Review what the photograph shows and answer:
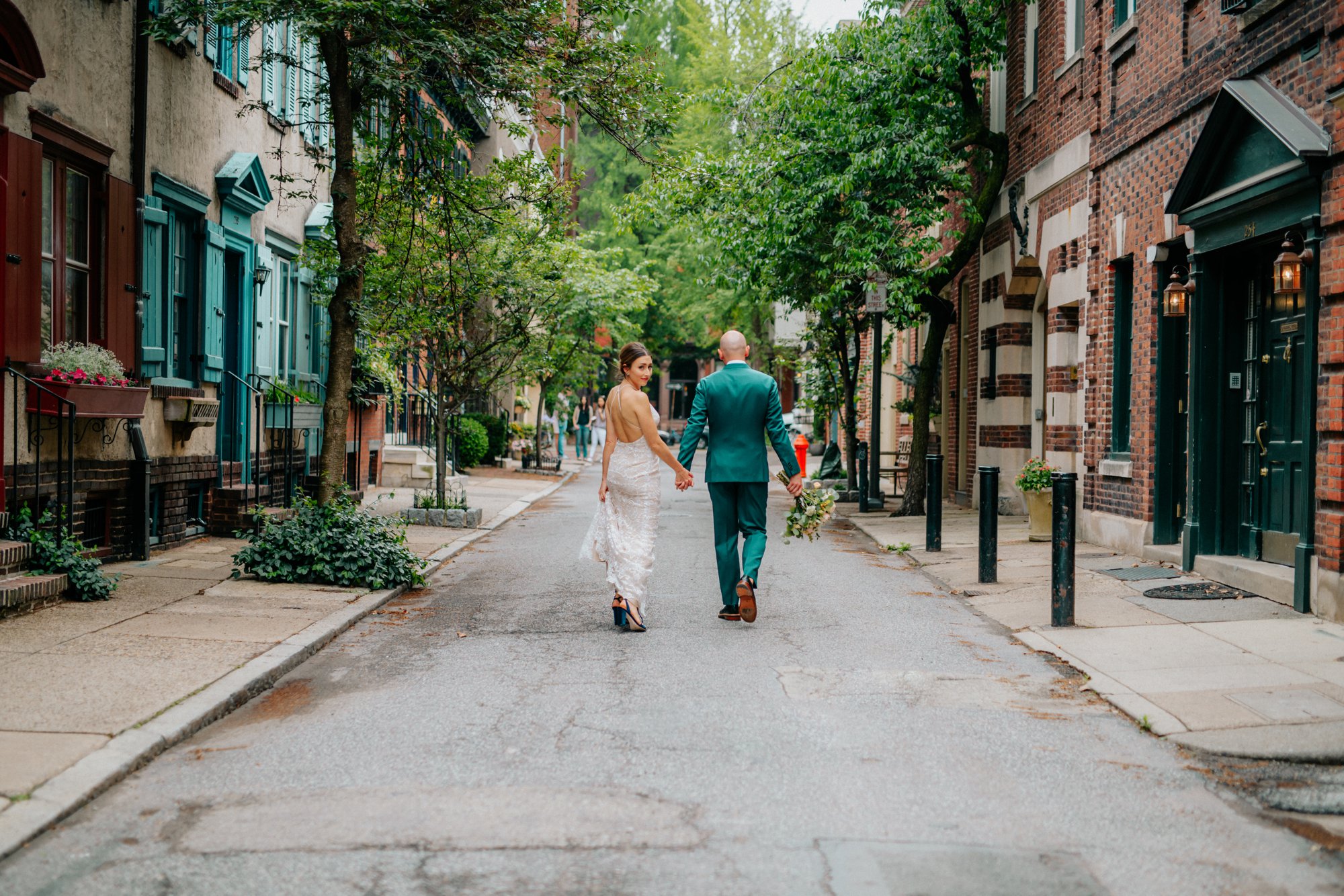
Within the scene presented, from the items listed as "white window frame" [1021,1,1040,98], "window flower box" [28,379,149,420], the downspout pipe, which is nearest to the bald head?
"window flower box" [28,379,149,420]

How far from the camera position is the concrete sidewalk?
5723 mm

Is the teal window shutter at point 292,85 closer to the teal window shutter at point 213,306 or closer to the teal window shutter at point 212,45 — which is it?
the teal window shutter at point 212,45

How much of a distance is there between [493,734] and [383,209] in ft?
30.3

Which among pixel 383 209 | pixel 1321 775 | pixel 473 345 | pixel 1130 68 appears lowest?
pixel 1321 775

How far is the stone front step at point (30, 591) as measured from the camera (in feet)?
25.7

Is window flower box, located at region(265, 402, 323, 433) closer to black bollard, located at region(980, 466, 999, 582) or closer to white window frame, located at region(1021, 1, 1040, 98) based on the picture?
black bollard, located at region(980, 466, 999, 582)

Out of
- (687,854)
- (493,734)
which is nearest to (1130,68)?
(493,734)

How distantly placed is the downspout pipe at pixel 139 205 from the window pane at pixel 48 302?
1.23 metres

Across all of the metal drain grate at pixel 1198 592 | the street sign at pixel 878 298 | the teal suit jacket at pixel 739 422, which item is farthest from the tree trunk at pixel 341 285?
the street sign at pixel 878 298

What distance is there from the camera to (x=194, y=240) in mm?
13188

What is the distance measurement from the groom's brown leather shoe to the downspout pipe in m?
5.50

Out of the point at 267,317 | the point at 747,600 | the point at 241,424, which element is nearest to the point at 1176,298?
the point at 747,600

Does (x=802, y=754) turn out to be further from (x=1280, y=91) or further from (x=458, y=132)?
(x=458, y=132)

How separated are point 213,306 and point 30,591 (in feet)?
19.1
